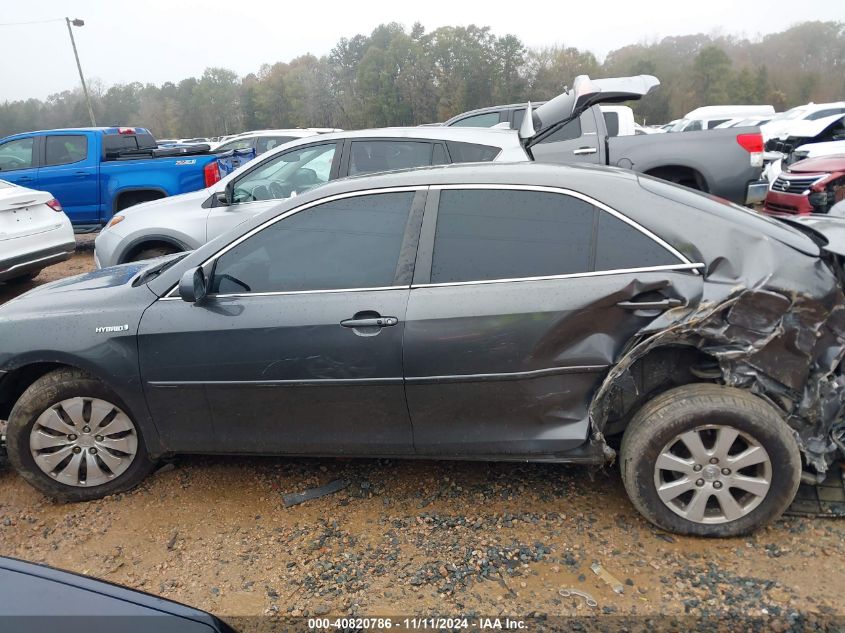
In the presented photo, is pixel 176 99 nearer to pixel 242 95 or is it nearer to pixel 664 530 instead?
pixel 242 95

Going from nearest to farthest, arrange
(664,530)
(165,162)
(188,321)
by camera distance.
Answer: (664,530), (188,321), (165,162)

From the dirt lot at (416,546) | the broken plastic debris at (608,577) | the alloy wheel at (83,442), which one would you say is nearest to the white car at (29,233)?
the dirt lot at (416,546)

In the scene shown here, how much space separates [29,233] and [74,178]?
2903 mm

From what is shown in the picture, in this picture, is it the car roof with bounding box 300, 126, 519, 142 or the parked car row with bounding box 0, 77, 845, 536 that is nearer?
the parked car row with bounding box 0, 77, 845, 536

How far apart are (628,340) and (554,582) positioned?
3.53 ft

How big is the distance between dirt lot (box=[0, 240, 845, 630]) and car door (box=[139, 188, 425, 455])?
38 cm

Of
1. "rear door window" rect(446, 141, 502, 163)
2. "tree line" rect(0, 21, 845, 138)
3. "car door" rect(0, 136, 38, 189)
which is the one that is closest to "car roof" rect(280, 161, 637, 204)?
"rear door window" rect(446, 141, 502, 163)

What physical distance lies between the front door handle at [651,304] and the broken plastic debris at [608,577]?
1129 mm

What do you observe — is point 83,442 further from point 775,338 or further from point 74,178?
point 74,178

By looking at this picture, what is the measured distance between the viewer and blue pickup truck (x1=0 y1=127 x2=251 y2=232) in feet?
30.0

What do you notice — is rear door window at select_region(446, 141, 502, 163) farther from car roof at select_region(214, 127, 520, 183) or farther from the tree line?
the tree line

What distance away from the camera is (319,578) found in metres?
2.74

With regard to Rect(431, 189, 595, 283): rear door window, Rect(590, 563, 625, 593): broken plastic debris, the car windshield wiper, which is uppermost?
Rect(431, 189, 595, 283): rear door window

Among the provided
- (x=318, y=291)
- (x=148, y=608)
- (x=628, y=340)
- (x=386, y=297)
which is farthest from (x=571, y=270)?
(x=148, y=608)
